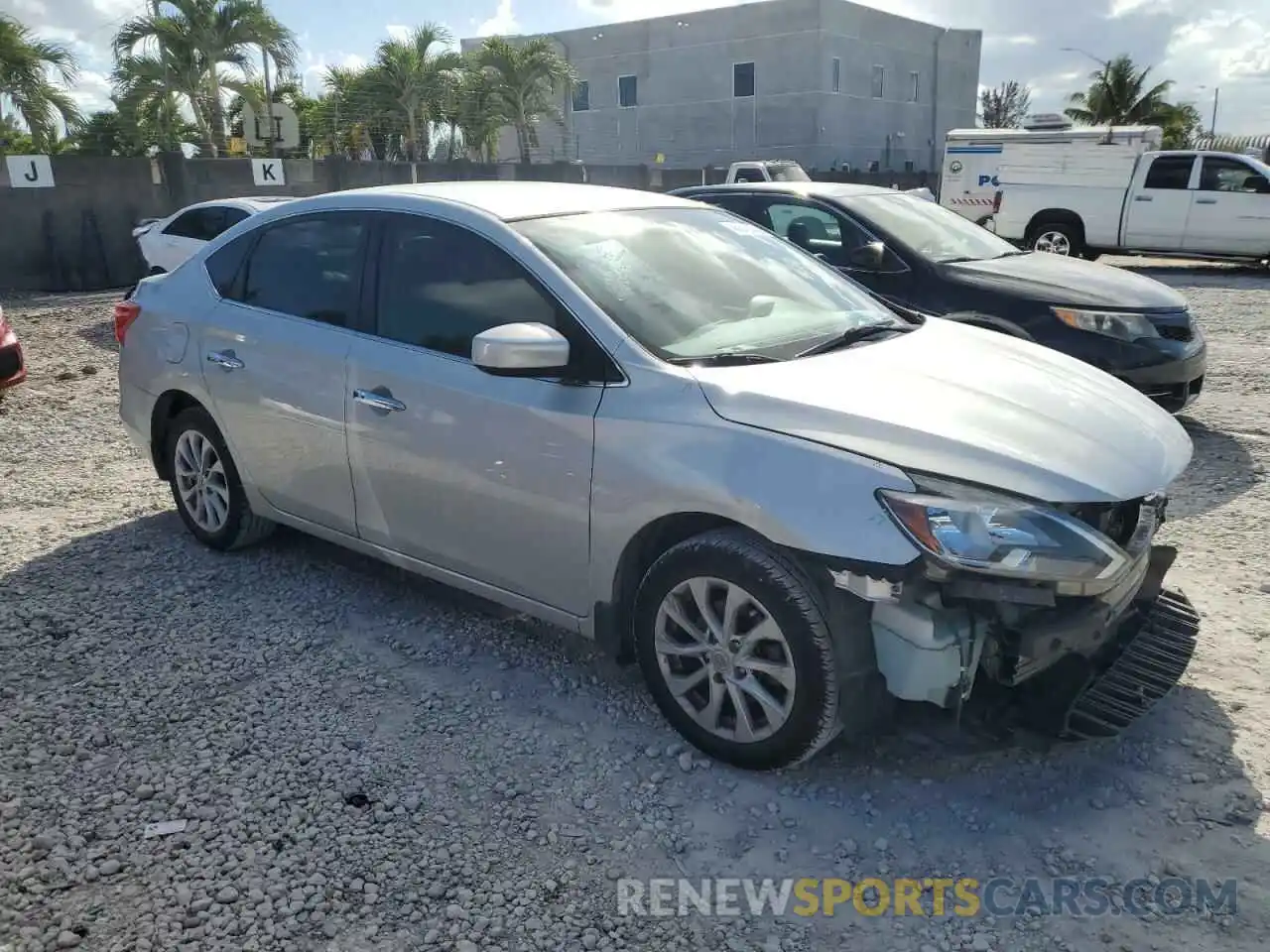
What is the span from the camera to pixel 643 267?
375 centimetres

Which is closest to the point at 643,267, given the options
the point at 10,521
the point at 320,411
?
the point at 320,411

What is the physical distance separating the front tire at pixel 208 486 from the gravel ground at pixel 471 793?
0.40 m

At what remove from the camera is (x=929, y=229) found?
7273 mm

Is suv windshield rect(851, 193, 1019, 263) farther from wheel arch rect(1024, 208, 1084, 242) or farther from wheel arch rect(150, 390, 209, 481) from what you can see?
wheel arch rect(1024, 208, 1084, 242)

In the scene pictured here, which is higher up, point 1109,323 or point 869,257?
point 869,257

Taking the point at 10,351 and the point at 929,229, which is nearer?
the point at 929,229

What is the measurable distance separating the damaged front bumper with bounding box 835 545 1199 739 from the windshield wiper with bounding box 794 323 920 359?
0.98 meters

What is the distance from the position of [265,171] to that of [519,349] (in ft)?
56.5

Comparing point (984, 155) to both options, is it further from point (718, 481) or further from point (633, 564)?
point (718, 481)

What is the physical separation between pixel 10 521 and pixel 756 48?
38.9 m

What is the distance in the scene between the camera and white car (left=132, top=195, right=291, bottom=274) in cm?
1192

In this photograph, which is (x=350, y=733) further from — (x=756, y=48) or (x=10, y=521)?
(x=756, y=48)

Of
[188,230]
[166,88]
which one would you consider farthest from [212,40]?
[188,230]

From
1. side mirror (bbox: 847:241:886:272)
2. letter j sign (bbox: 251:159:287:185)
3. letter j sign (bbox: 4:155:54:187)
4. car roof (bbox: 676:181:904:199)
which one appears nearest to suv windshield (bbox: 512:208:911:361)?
side mirror (bbox: 847:241:886:272)
